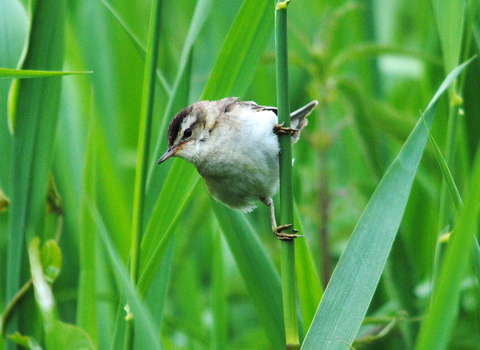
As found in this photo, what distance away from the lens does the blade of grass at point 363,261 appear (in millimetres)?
1193

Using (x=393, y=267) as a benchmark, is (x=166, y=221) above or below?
above

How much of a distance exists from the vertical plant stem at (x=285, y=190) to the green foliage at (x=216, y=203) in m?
0.06

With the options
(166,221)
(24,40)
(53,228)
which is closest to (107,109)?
(53,228)

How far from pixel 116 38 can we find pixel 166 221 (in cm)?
243

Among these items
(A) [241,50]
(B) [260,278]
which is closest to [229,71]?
(A) [241,50]

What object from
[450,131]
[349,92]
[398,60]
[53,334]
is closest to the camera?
[53,334]

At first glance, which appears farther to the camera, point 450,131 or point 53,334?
point 450,131

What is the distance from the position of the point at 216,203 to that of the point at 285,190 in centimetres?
38

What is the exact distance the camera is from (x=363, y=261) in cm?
123

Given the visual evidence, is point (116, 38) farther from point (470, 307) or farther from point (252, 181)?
point (470, 307)

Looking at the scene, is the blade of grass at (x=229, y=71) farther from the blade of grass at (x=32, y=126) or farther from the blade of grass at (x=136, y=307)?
the blade of grass at (x=32, y=126)

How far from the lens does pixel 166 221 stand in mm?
1464

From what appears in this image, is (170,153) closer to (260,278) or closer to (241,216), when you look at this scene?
(241,216)

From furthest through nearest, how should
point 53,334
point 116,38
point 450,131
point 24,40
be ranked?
point 116,38 → point 24,40 → point 450,131 → point 53,334
